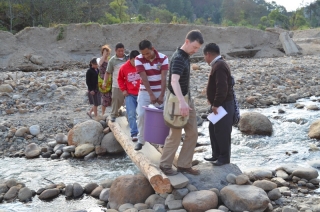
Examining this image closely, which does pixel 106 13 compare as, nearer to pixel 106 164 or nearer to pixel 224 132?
pixel 106 164

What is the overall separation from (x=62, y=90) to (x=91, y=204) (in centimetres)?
638

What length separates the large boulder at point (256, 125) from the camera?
846cm

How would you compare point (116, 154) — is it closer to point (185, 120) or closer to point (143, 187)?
point (143, 187)

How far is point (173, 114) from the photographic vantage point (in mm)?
4477

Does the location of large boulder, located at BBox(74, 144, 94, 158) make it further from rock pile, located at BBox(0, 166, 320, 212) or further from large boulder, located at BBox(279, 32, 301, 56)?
large boulder, located at BBox(279, 32, 301, 56)

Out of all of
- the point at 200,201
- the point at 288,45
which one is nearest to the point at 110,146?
the point at 200,201

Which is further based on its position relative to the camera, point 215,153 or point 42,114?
point 42,114

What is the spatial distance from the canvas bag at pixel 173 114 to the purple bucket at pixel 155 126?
51 centimetres

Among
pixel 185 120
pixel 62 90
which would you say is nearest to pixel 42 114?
pixel 62 90

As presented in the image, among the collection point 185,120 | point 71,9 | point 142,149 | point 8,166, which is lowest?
point 8,166

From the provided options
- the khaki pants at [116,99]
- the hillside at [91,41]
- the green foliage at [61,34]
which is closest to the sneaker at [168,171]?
the khaki pants at [116,99]

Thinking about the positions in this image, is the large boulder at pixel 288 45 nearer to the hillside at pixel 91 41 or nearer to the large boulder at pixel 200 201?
the hillside at pixel 91 41

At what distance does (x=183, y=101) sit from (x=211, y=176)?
1.16m

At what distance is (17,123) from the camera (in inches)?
355
